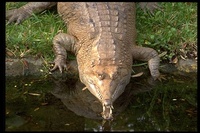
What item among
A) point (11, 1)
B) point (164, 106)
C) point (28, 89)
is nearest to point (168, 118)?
point (164, 106)

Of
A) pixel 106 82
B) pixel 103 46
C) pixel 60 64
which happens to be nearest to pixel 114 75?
pixel 106 82

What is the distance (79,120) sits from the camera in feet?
15.4

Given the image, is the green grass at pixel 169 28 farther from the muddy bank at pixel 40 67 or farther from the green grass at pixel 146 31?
the muddy bank at pixel 40 67

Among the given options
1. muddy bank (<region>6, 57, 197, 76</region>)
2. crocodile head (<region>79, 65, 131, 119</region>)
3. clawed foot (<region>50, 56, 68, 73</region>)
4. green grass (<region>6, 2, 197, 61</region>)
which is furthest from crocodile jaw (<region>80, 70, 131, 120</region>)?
green grass (<region>6, 2, 197, 61</region>)

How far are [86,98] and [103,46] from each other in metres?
Result: 0.65

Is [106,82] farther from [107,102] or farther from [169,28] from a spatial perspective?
[169,28]

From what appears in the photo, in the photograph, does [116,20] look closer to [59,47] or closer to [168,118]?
[59,47]

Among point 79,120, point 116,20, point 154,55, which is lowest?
point 79,120

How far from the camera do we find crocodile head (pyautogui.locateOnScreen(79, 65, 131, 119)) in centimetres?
485

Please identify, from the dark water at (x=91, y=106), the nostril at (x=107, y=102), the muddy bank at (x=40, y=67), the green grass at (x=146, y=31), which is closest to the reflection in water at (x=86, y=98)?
the dark water at (x=91, y=106)

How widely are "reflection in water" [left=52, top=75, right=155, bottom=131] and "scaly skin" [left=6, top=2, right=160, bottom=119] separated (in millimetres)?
83

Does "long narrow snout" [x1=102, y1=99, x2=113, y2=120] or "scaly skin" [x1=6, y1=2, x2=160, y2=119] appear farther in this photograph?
"scaly skin" [x1=6, y1=2, x2=160, y2=119]

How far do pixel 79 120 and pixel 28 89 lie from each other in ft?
2.81

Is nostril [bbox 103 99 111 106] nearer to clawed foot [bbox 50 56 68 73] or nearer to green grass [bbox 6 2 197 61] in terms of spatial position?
clawed foot [bbox 50 56 68 73]
